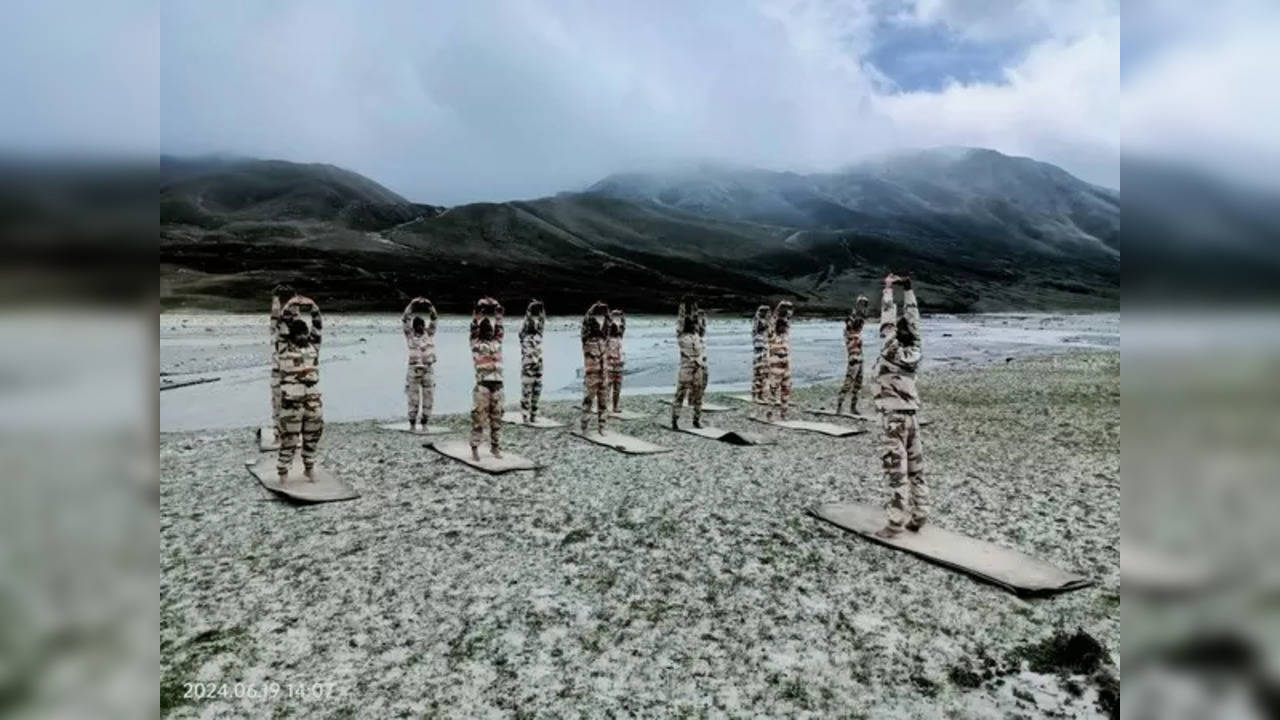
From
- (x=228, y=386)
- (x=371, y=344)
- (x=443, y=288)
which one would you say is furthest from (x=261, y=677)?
(x=443, y=288)

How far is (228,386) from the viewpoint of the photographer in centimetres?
2756

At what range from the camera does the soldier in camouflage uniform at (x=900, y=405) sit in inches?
379

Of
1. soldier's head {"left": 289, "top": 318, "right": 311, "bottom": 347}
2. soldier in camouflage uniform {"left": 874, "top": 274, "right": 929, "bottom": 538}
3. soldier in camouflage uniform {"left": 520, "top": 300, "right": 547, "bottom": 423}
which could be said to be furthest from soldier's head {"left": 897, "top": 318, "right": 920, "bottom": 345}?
soldier in camouflage uniform {"left": 520, "top": 300, "right": 547, "bottom": 423}

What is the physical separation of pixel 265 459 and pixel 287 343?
3836mm

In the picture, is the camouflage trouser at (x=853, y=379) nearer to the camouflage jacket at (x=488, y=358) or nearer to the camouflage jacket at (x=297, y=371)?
the camouflage jacket at (x=488, y=358)

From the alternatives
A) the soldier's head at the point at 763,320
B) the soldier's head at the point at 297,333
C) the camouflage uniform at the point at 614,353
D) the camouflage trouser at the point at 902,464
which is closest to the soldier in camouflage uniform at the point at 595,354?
the camouflage uniform at the point at 614,353

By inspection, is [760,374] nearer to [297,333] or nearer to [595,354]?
[595,354]

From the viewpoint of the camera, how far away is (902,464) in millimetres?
9828

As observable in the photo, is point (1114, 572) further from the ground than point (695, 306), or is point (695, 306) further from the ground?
point (695, 306)

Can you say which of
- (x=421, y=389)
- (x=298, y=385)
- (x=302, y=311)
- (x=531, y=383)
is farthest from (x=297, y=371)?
(x=531, y=383)

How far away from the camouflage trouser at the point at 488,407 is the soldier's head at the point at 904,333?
300 inches

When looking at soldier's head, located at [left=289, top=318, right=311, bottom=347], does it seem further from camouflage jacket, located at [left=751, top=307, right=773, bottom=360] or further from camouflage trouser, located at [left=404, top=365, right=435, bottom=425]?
camouflage jacket, located at [left=751, top=307, right=773, bottom=360]

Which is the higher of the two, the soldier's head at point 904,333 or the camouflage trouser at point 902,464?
the soldier's head at point 904,333

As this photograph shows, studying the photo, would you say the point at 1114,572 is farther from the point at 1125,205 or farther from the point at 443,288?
the point at 443,288
